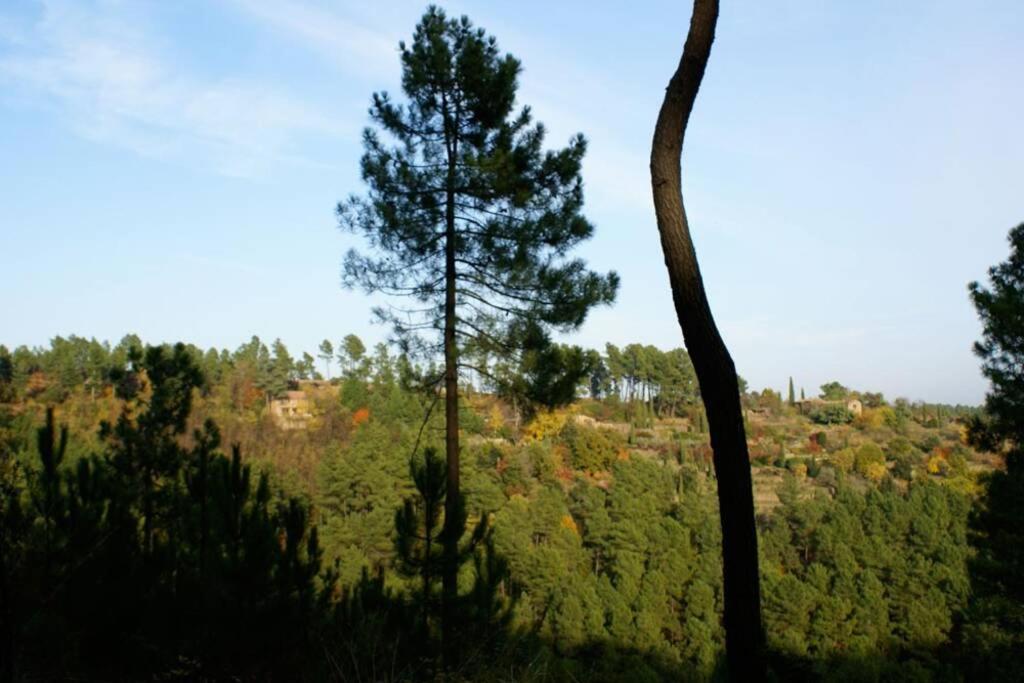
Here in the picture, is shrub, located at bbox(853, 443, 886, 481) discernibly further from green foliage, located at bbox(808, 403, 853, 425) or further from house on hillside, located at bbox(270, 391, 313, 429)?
house on hillside, located at bbox(270, 391, 313, 429)

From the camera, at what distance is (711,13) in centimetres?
412

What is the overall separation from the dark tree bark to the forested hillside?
1739 millimetres

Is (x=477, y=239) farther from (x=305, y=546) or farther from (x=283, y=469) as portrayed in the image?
(x=283, y=469)

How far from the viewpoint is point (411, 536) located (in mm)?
8297

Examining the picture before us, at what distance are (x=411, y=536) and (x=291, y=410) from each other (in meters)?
81.7

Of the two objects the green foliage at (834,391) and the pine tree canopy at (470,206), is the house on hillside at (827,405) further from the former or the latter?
the pine tree canopy at (470,206)

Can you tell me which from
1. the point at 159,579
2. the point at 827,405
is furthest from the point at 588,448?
the point at 827,405

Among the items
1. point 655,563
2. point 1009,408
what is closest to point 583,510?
point 655,563

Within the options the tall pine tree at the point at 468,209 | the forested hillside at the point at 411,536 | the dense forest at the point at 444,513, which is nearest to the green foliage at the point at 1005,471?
the dense forest at the point at 444,513

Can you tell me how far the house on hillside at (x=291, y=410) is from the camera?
77.4m

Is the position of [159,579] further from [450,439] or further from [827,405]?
[827,405]

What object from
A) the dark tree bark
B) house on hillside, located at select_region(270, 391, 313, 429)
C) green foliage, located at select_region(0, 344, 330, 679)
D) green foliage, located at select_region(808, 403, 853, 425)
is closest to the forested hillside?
green foliage, located at select_region(0, 344, 330, 679)

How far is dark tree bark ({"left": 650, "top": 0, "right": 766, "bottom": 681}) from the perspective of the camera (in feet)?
11.4

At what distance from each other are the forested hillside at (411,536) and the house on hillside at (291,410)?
809mm
